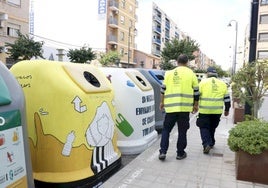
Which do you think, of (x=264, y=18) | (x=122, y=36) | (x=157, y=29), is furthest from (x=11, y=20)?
(x=157, y=29)

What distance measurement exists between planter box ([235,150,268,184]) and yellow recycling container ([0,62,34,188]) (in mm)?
2855

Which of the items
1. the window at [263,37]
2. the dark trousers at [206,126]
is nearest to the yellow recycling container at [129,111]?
the dark trousers at [206,126]

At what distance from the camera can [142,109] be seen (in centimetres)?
570

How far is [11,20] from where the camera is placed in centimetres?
2592

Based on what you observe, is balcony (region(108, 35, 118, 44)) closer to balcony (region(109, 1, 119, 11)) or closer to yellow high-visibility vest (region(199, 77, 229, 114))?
balcony (region(109, 1, 119, 11))

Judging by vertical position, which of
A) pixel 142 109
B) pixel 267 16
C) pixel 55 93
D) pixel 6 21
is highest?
pixel 267 16

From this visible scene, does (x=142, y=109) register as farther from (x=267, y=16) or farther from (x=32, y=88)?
(x=267, y=16)

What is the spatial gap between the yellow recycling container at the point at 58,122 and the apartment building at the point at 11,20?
21.8 m

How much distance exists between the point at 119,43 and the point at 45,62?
43270 millimetres

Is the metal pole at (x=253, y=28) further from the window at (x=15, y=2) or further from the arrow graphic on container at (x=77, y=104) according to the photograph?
the window at (x=15, y=2)

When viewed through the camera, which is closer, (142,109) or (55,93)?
(55,93)

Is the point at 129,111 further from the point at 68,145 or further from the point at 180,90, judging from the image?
the point at 68,145

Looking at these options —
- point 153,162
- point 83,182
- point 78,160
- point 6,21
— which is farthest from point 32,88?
point 6,21

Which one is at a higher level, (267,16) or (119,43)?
(267,16)
